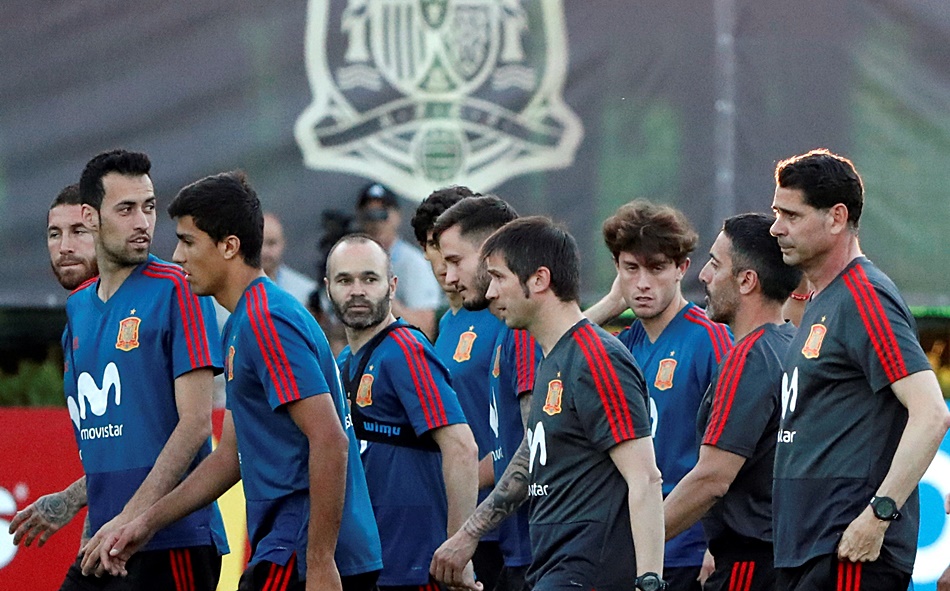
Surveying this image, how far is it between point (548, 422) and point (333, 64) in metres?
5.78

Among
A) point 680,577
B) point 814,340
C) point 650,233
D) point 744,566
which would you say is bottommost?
point 680,577

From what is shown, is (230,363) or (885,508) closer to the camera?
(885,508)

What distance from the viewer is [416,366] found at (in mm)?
6828

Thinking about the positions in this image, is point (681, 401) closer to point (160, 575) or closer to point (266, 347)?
point (266, 347)

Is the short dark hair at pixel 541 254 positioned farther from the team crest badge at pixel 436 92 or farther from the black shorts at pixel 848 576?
the team crest badge at pixel 436 92

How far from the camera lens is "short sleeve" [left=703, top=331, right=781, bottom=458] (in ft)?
20.8

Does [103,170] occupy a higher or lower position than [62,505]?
higher

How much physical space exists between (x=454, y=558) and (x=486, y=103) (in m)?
5.13

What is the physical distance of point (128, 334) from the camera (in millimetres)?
6578

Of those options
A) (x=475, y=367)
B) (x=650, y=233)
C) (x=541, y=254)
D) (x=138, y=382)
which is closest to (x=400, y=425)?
(x=475, y=367)

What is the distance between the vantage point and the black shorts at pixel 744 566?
21.4 ft

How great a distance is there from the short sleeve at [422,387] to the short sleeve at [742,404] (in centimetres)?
106

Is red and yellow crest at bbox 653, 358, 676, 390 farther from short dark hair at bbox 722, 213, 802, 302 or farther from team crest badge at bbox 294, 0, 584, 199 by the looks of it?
team crest badge at bbox 294, 0, 584, 199

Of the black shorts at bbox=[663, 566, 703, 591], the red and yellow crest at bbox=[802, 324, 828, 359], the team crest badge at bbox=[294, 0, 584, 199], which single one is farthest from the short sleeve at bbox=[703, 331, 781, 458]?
the team crest badge at bbox=[294, 0, 584, 199]
